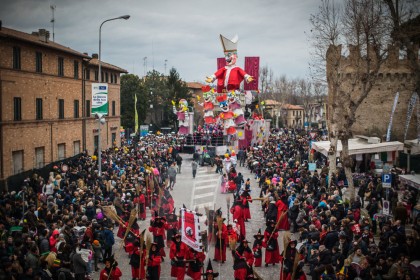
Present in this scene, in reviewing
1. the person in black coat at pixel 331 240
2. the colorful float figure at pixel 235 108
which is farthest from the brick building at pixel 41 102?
the person in black coat at pixel 331 240

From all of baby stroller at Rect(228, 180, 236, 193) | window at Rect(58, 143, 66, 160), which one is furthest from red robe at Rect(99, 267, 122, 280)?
window at Rect(58, 143, 66, 160)

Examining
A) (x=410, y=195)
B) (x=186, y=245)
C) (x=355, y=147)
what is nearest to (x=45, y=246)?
(x=186, y=245)

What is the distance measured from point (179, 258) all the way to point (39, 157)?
Result: 65.1ft

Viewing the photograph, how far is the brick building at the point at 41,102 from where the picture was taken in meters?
25.0

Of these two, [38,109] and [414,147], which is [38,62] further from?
[414,147]

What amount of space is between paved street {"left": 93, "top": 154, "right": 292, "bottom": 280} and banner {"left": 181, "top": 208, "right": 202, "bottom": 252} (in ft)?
5.26

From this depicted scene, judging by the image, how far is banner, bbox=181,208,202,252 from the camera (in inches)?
470

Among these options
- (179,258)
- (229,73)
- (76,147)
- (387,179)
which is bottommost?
(179,258)

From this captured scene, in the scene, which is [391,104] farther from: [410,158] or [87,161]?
[87,161]

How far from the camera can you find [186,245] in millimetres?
12508

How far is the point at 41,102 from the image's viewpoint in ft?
96.9

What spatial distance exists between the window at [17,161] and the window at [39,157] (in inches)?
76.3

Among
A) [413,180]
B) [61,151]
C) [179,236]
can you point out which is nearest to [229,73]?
[413,180]

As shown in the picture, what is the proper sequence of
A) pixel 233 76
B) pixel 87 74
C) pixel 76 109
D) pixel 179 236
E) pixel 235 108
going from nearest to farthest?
pixel 179 236
pixel 233 76
pixel 235 108
pixel 76 109
pixel 87 74
